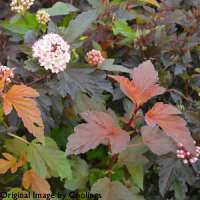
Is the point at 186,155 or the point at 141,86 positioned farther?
the point at 186,155

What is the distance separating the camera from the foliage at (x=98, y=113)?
1188 mm

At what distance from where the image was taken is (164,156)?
138cm

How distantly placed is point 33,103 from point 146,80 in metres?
0.31

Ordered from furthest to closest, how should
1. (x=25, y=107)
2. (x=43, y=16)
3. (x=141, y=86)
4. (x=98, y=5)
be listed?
(x=98, y=5) → (x=43, y=16) → (x=141, y=86) → (x=25, y=107)

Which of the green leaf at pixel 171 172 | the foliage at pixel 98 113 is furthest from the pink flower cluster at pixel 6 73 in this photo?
the green leaf at pixel 171 172

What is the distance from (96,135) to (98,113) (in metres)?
0.08

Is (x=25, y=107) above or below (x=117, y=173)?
above

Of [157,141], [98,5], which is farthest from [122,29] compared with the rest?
[157,141]

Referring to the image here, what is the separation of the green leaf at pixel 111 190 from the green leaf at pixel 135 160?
5cm

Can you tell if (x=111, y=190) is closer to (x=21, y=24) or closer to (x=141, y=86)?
(x=141, y=86)

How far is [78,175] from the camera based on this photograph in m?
1.33

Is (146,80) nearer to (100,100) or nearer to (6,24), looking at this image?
(100,100)

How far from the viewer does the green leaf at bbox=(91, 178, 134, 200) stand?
1.26 metres

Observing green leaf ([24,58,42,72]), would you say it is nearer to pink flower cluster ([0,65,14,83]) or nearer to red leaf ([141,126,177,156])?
pink flower cluster ([0,65,14,83])
